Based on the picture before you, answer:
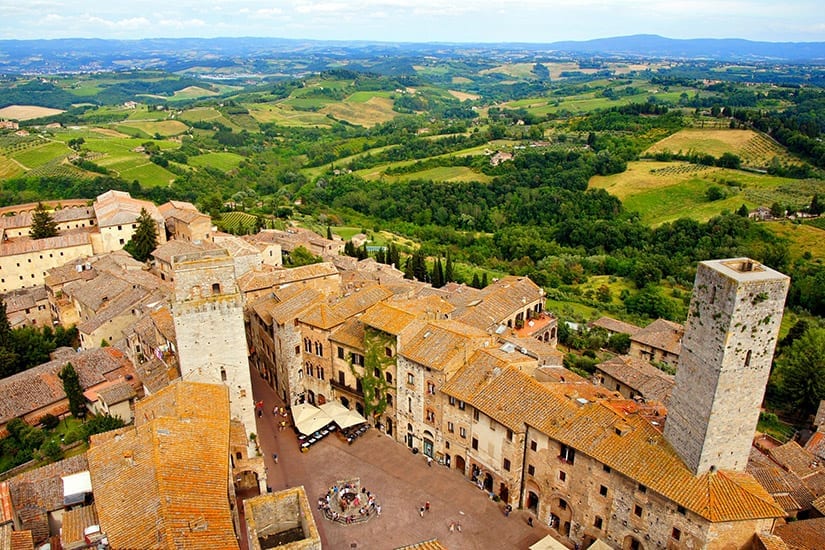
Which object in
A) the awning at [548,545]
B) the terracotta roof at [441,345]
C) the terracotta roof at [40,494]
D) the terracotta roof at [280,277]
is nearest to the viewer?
→ the terracotta roof at [40,494]

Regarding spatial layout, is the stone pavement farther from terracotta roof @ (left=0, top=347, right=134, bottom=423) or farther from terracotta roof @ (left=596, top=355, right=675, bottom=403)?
terracotta roof @ (left=596, top=355, right=675, bottom=403)

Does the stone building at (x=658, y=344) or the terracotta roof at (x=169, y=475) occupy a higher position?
the terracotta roof at (x=169, y=475)

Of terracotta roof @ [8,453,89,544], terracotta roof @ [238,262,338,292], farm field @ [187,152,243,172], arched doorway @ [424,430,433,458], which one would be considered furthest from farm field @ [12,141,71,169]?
arched doorway @ [424,430,433,458]

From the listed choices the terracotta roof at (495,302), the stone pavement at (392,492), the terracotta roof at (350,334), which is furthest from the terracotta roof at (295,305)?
the terracotta roof at (495,302)

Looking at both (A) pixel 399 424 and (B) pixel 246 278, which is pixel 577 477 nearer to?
(A) pixel 399 424

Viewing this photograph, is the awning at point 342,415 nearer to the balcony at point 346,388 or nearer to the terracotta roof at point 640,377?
the balcony at point 346,388

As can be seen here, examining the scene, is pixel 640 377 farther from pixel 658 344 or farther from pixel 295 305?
pixel 295 305

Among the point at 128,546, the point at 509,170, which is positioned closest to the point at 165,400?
the point at 128,546
